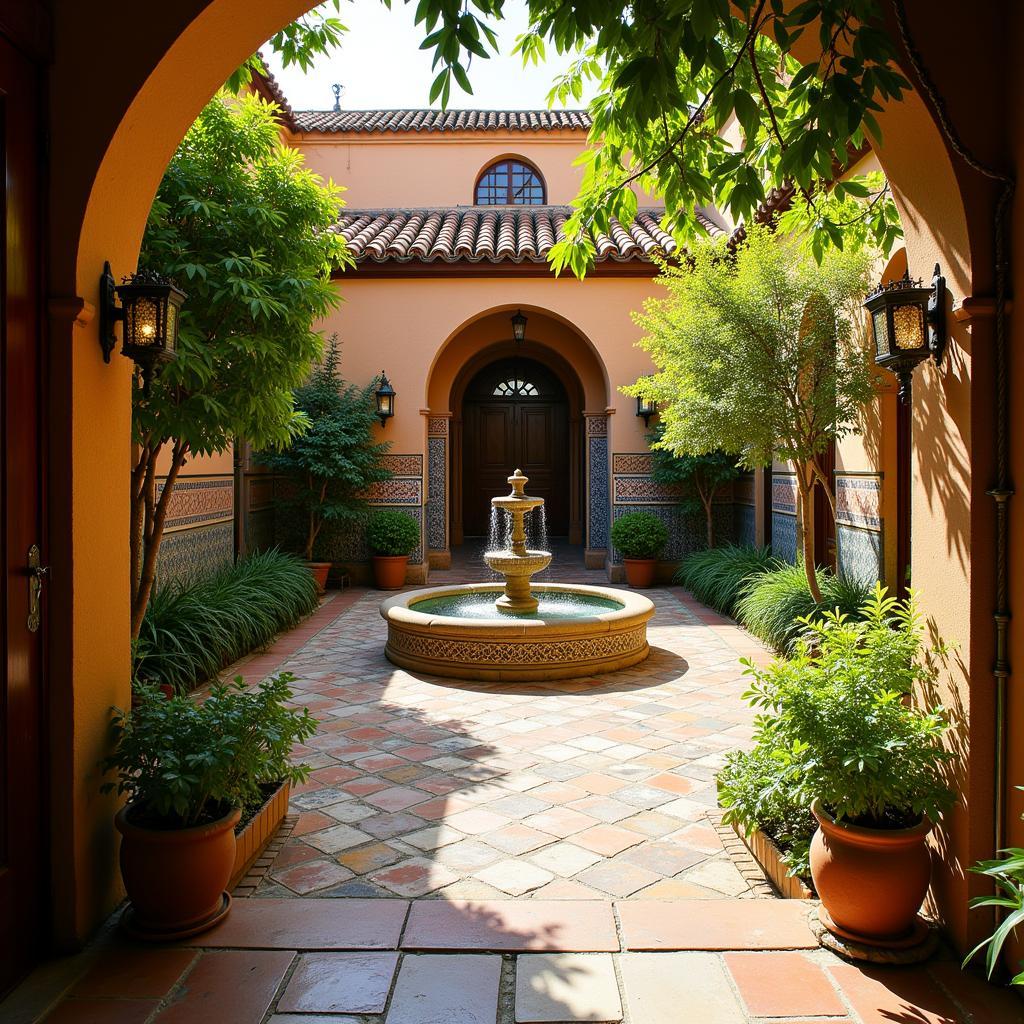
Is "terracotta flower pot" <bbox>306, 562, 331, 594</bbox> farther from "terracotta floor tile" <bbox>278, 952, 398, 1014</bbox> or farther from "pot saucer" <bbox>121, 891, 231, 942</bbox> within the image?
"terracotta floor tile" <bbox>278, 952, 398, 1014</bbox>

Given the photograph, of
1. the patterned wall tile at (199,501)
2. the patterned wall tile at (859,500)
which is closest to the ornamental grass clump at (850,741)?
the patterned wall tile at (859,500)

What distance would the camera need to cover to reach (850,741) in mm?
2926

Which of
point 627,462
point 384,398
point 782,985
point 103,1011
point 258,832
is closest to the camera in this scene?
point 103,1011

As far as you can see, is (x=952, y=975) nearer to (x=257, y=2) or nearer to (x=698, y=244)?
(x=257, y=2)

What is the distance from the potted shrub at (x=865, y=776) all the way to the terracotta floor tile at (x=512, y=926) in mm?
794

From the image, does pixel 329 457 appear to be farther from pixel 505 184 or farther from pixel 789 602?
pixel 505 184

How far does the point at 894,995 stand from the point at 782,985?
1.09ft

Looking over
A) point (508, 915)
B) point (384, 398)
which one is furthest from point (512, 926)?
point (384, 398)

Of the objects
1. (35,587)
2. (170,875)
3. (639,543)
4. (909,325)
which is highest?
(909,325)

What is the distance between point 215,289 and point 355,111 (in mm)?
14360

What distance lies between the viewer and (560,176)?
53.1ft

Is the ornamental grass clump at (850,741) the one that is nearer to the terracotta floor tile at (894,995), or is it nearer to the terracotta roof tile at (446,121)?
the terracotta floor tile at (894,995)

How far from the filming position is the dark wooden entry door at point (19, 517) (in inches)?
106

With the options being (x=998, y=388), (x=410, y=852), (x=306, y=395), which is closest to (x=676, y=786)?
(x=410, y=852)
